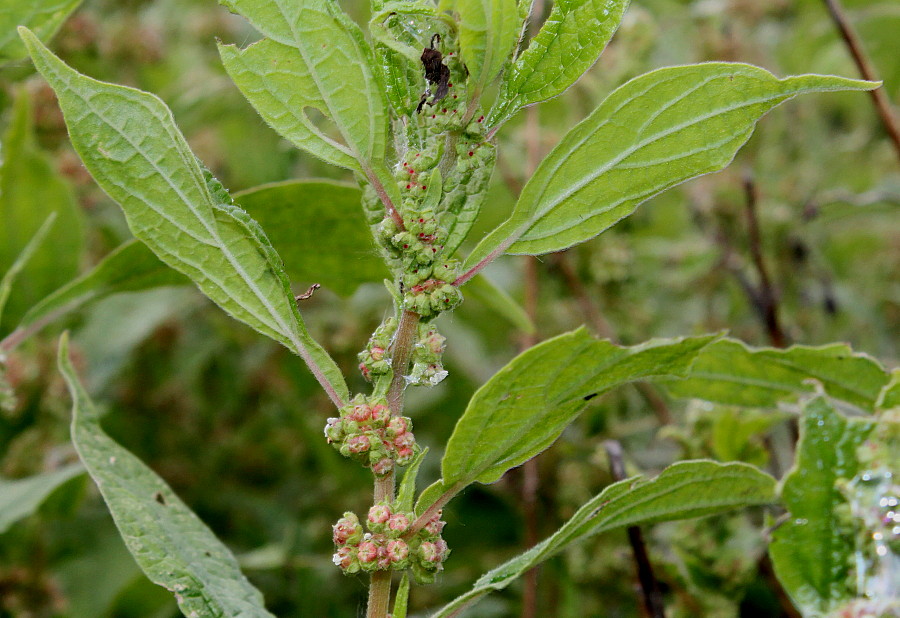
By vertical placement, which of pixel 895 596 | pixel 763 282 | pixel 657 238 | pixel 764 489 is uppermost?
pixel 657 238

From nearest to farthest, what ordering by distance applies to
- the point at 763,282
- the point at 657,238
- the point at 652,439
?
1. the point at 763,282
2. the point at 652,439
3. the point at 657,238

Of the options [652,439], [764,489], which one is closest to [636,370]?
[764,489]

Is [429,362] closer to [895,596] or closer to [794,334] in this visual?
[895,596]

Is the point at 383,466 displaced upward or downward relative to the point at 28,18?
downward

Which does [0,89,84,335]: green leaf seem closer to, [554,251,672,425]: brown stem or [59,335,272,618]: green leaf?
[59,335,272,618]: green leaf

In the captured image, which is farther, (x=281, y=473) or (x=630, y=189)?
(x=281, y=473)

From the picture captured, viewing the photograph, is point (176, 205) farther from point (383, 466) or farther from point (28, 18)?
point (28, 18)

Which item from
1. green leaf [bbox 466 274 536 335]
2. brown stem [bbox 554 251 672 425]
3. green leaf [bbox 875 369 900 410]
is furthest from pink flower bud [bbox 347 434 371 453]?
brown stem [bbox 554 251 672 425]

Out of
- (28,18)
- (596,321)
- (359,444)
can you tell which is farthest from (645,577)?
(28,18)
